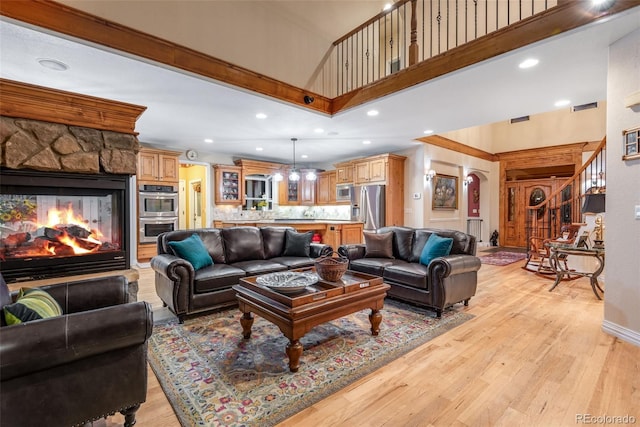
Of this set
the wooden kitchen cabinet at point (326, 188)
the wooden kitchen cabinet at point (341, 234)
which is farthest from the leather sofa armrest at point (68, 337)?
the wooden kitchen cabinet at point (326, 188)

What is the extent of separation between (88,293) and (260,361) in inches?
51.6

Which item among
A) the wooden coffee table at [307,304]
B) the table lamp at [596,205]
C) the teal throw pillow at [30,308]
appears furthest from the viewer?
the table lamp at [596,205]

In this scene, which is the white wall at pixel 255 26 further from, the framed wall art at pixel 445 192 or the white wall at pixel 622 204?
the framed wall art at pixel 445 192

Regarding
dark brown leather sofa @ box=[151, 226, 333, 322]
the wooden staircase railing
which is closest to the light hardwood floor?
dark brown leather sofa @ box=[151, 226, 333, 322]

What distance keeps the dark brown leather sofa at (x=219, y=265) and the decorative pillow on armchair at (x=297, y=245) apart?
7 centimetres

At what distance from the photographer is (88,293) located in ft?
6.55

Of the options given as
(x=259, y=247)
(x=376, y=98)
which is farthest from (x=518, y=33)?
(x=259, y=247)

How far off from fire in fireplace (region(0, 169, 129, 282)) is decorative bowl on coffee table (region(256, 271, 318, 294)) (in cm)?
179

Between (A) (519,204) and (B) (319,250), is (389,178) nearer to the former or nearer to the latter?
(B) (319,250)

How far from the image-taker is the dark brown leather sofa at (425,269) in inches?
127

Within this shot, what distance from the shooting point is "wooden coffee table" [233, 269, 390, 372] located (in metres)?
2.16

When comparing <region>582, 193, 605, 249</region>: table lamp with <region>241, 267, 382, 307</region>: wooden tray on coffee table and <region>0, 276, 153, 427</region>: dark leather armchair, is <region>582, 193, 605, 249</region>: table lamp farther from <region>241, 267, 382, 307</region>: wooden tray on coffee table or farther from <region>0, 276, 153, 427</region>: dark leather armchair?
<region>0, 276, 153, 427</region>: dark leather armchair

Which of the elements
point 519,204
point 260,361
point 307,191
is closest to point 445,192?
point 519,204

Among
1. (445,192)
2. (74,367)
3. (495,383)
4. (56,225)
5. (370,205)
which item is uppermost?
(445,192)
